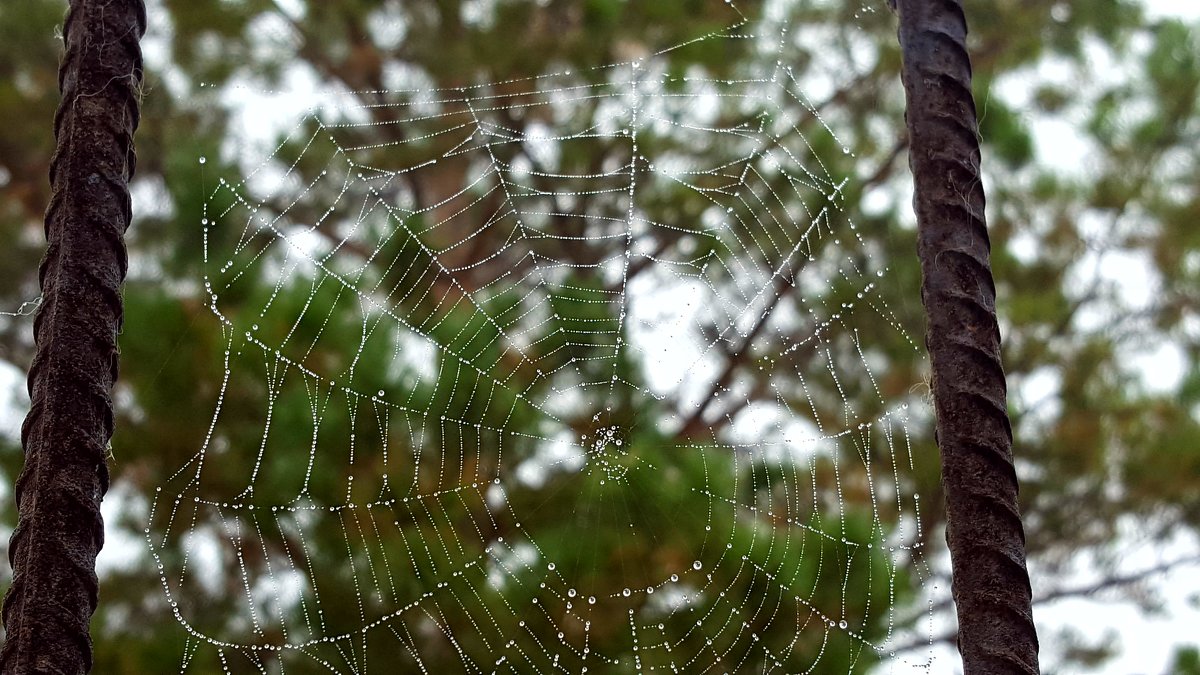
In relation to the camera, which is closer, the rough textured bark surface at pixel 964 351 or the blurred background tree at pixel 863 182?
the rough textured bark surface at pixel 964 351

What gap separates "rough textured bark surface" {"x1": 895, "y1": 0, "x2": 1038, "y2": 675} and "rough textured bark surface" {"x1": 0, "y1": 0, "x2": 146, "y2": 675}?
2.15ft

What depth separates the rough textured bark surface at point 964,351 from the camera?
3.21 ft

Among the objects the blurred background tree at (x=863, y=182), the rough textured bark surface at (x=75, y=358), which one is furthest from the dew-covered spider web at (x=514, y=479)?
the rough textured bark surface at (x=75, y=358)

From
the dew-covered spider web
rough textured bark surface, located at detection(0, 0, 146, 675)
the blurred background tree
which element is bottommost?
rough textured bark surface, located at detection(0, 0, 146, 675)

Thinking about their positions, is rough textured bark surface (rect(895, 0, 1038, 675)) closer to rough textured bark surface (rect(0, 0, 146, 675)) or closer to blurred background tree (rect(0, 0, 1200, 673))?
rough textured bark surface (rect(0, 0, 146, 675))

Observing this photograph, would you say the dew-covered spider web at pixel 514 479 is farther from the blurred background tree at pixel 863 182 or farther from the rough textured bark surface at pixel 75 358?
the rough textured bark surface at pixel 75 358

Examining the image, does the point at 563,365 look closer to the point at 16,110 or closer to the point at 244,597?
the point at 244,597

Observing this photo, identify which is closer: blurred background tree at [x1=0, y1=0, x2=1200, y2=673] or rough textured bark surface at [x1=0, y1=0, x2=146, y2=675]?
rough textured bark surface at [x1=0, y1=0, x2=146, y2=675]

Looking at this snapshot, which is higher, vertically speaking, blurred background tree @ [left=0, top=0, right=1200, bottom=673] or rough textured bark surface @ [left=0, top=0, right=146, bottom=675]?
blurred background tree @ [left=0, top=0, right=1200, bottom=673]

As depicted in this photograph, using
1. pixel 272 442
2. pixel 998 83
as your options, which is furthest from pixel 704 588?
pixel 998 83

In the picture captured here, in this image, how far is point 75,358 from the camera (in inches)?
37.8

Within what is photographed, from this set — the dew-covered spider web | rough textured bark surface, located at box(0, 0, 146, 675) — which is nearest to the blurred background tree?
the dew-covered spider web

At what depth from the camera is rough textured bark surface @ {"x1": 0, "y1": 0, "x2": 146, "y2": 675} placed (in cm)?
90

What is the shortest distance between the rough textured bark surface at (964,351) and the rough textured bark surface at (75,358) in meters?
0.66
